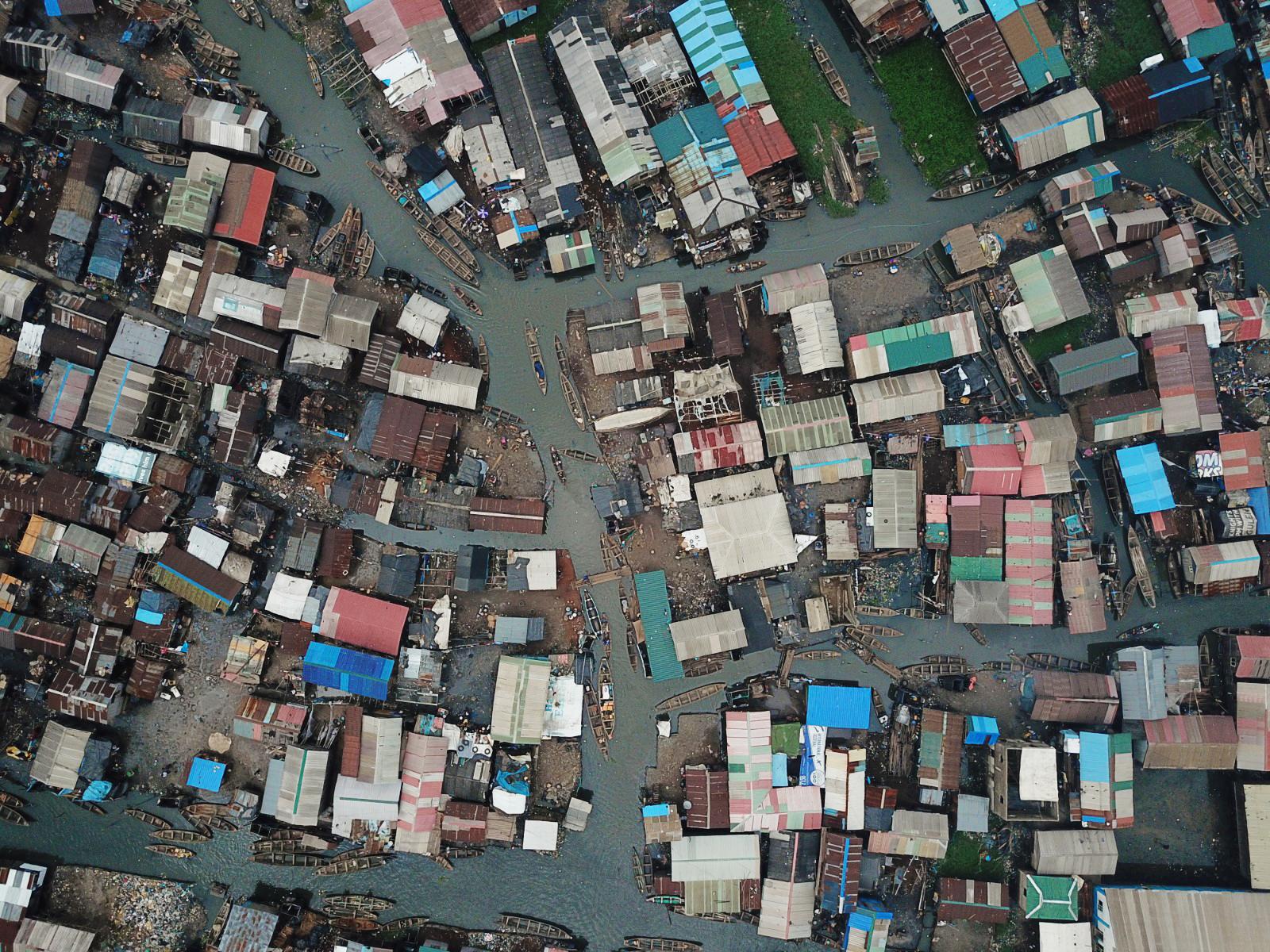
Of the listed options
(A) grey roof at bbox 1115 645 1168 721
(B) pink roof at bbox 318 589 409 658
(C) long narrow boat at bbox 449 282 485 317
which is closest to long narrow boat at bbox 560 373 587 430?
(C) long narrow boat at bbox 449 282 485 317

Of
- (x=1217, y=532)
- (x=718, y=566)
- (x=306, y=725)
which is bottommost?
(x=306, y=725)

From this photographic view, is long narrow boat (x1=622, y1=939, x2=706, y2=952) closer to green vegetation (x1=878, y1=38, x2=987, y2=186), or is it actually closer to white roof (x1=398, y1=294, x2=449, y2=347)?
white roof (x1=398, y1=294, x2=449, y2=347)

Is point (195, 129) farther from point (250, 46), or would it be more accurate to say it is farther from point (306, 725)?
point (306, 725)

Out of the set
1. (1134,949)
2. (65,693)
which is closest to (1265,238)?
(1134,949)

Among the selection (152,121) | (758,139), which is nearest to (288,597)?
(152,121)

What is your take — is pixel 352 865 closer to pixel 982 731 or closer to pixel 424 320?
pixel 424 320

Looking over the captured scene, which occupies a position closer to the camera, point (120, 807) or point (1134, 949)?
point (1134, 949)
